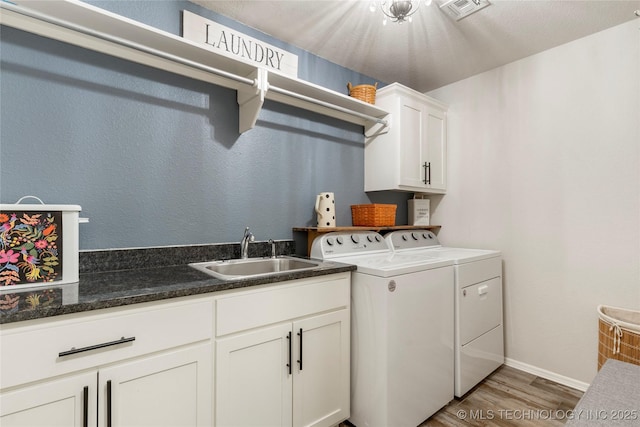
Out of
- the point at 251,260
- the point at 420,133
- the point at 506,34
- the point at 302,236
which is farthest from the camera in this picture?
the point at 420,133

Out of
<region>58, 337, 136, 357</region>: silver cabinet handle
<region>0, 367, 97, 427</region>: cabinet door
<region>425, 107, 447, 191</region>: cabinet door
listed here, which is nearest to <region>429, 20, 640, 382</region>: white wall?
<region>425, 107, 447, 191</region>: cabinet door

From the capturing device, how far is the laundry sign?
172cm

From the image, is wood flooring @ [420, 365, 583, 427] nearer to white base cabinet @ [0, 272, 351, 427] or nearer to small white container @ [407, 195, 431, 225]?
white base cabinet @ [0, 272, 351, 427]

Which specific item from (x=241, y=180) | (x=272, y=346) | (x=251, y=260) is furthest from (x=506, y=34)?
(x=272, y=346)

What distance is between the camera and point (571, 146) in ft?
7.05

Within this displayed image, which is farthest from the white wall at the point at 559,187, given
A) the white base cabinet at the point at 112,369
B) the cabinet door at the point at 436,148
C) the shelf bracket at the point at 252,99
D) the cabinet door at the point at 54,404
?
the cabinet door at the point at 54,404

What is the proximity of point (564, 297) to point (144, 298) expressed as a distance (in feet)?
8.53

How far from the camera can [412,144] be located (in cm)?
251

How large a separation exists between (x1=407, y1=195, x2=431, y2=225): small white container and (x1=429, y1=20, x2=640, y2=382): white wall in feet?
1.00

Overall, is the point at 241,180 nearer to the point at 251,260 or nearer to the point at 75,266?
the point at 251,260

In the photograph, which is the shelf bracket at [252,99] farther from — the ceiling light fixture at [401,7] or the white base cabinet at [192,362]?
the white base cabinet at [192,362]

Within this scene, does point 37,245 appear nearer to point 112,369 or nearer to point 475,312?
point 112,369

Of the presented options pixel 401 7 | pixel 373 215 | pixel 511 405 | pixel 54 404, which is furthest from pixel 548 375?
pixel 54 404

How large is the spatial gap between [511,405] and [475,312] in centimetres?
57
